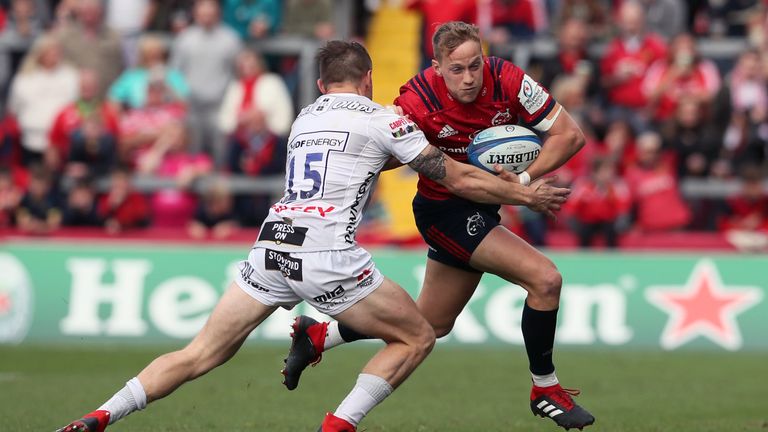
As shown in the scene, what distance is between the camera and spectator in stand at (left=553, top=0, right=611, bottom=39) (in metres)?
19.2

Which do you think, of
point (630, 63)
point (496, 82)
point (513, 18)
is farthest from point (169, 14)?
point (496, 82)

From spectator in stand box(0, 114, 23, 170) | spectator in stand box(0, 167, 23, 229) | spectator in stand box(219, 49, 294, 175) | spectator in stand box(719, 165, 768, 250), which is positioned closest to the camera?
spectator in stand box(719, 165, 768, 250)

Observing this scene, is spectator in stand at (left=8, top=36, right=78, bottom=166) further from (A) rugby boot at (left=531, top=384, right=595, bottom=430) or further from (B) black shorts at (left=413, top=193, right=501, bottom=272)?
(A) rugby boot at (left=531, top=384, right=595, bottom=430)

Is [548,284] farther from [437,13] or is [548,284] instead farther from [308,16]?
[308,16]

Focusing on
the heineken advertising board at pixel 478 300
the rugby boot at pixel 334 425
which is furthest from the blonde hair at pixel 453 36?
the heineken advertising board at pixel 478 300

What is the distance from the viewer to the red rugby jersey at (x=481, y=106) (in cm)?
844

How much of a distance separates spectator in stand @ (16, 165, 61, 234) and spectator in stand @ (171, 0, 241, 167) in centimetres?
212

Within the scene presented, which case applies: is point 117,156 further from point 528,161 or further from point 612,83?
point 528,161

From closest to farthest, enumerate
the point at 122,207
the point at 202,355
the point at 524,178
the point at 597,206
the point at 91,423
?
the point at 91,423 → the point at 202,355 → the point at 524,178 → the point at 597,206 → the point at 122,207

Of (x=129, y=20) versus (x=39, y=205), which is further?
(x=129, y=20)

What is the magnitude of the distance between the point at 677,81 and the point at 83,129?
8.08 m

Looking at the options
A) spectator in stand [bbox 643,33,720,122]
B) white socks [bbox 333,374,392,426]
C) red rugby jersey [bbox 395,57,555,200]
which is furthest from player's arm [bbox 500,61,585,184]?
spectator in stand [bbox 643,33,720,122]

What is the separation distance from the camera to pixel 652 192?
1744cm

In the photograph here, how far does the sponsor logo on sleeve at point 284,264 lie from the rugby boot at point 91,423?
124 centimetres
